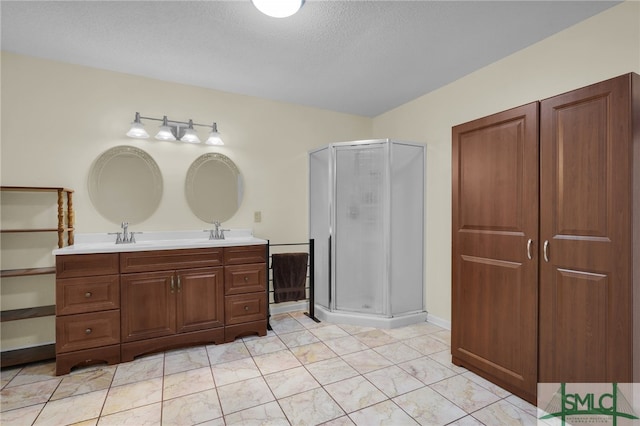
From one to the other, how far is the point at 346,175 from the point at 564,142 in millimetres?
1957

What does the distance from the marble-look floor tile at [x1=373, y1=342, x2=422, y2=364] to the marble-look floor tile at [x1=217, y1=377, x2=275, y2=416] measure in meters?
1.01

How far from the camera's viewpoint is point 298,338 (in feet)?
9.50

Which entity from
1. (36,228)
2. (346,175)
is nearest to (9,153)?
(36,228)

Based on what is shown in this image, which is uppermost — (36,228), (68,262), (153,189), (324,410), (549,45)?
(549,45)

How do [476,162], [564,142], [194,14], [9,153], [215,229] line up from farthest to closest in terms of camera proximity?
[215,229]
[9,153]
[476,162]
[194,14]
[564,142]

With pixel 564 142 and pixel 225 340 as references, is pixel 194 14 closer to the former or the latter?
pixel 564 142

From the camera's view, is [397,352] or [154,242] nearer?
[397,352]

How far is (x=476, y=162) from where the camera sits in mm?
2182

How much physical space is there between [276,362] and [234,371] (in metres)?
0.32

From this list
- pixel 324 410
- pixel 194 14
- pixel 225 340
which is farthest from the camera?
pixel 225 340

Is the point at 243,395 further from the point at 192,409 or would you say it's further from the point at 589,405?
the point at 589,405

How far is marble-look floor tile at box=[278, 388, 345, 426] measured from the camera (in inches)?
Result: 69.1

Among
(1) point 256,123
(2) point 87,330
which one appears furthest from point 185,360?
(1) point 256,123

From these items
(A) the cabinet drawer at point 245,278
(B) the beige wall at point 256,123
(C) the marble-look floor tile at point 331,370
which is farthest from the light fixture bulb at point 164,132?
(C) the marble-look floor tile at point 331,370
